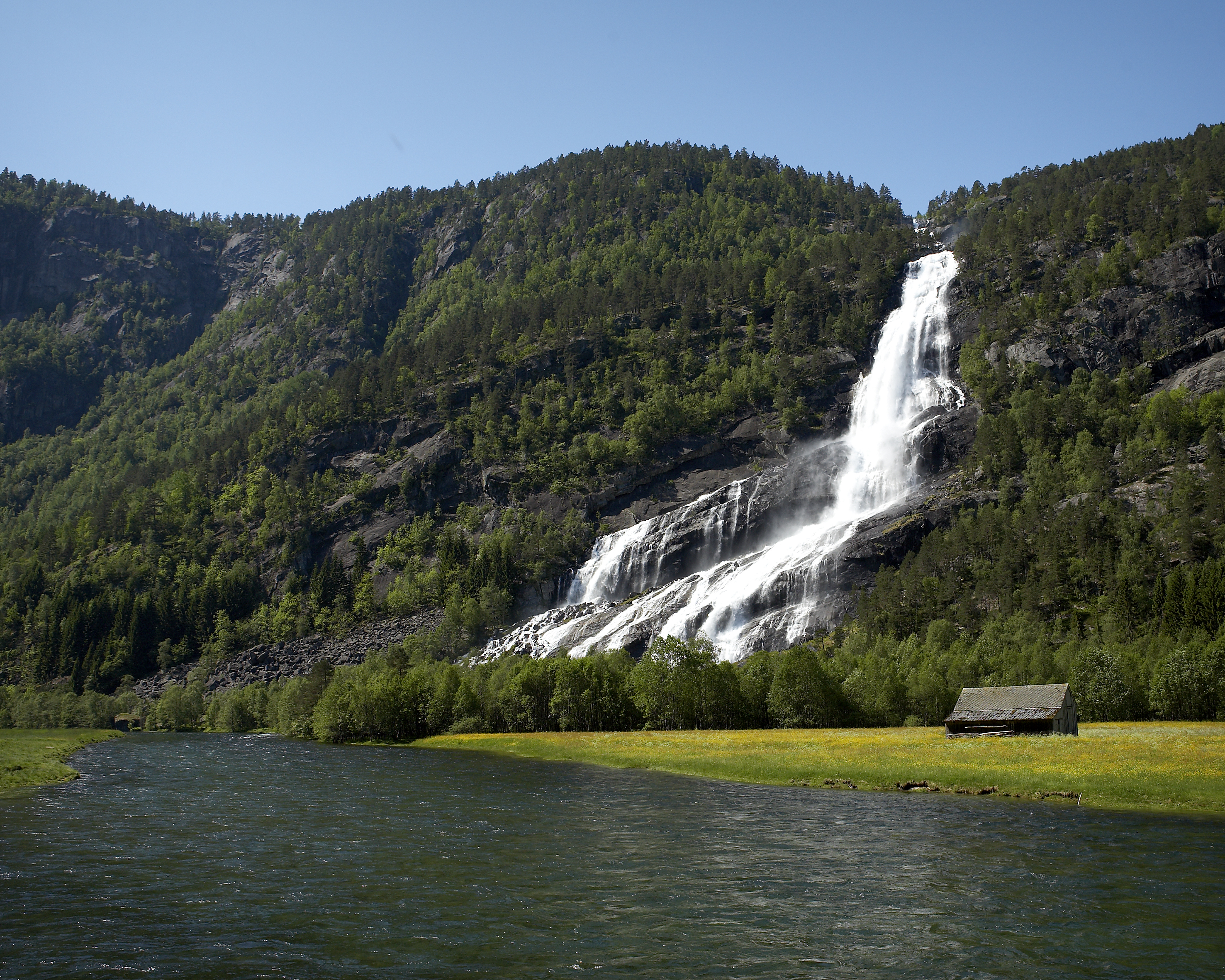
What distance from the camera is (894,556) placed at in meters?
134

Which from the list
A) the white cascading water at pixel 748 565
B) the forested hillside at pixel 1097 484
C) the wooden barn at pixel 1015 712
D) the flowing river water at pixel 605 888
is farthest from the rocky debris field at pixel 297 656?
the flowing river water at pixel 605 888

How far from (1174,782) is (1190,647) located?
3910 cm

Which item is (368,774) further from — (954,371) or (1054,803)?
(954,371)

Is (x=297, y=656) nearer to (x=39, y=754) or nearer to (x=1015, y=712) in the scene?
(x=39, y=754)

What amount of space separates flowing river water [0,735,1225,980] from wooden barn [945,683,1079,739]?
77.8ft

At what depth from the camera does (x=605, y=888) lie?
27.9m

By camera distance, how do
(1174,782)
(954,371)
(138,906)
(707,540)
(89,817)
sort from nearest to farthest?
(138,906) → (89,817) → (1174,782) → (707,540) → (954,371)

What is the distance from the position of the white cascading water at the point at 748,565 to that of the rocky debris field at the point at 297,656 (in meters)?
22.6

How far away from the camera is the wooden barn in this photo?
6725 centimetres

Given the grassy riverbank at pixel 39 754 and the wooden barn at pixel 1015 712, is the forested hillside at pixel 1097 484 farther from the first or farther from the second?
the grassy riverbank at pixel 39 754

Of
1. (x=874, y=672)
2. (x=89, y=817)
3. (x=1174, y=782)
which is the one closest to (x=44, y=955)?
(x=89, y=817)

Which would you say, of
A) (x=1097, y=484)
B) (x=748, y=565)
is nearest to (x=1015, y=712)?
(x=1097, y=484)

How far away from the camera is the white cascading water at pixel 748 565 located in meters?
133

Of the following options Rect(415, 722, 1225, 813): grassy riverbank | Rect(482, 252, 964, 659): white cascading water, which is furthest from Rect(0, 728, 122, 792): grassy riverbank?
Rect(482, 252, 964, 659): white cascading water
